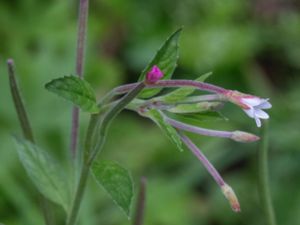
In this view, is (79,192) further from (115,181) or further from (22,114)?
(22,114)

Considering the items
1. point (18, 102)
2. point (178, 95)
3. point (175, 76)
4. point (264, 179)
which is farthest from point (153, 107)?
point (175, 76)

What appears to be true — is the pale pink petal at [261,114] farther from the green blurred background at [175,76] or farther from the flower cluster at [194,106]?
the green blurred background at [175,76]

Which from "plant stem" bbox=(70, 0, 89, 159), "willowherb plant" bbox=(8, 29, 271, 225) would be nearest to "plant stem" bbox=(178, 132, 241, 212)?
"willowherb plant" bbox=(8, 29, 271, 225)

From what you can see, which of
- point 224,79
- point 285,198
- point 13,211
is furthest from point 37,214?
point 224,79

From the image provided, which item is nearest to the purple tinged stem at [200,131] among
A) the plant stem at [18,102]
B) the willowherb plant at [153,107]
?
the willowherb plant at [153,107]

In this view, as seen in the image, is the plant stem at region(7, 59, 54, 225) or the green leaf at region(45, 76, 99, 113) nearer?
the green leaf at region(45, 76, 99, 113)

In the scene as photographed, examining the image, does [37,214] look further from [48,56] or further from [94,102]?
[94,102]

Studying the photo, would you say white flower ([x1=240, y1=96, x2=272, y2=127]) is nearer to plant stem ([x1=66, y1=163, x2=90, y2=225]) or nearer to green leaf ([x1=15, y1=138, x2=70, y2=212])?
plant stem ([x1=66, y1=163, x2=90, y2=225])
